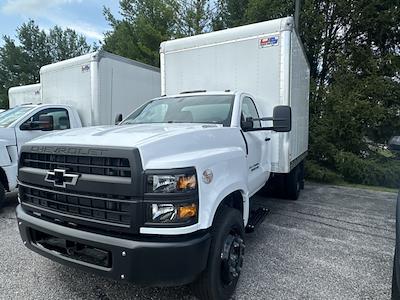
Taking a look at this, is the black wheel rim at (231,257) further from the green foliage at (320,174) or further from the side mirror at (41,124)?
the green foliage at (320,174)

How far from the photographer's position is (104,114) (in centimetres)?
682

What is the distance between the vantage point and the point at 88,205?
241 centimetres

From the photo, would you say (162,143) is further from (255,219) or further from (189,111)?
(255,219)

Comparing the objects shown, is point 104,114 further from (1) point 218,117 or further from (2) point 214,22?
(2) point 214,22

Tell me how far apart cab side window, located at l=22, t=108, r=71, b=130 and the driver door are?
161 inches

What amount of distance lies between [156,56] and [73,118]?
8893mm

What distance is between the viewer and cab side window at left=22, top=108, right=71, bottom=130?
6.30 m

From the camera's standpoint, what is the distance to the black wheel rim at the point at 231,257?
271 centimetres

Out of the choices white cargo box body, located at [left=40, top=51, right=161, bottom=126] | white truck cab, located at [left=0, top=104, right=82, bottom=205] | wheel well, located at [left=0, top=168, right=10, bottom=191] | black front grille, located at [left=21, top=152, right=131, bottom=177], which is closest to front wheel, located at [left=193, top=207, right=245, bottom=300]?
black front grille, located at [left=21, top=152, right=131, bottom=177]

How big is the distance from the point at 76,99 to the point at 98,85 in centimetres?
84

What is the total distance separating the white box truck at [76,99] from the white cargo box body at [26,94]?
5.13 m

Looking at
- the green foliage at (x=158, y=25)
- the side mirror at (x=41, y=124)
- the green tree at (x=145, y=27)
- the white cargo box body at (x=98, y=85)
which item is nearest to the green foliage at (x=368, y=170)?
the white cargo box body at (x=98, y=85)

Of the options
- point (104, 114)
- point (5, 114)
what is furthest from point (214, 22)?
point (5, 114)

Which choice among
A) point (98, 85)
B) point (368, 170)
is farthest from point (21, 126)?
point (368, 170)
